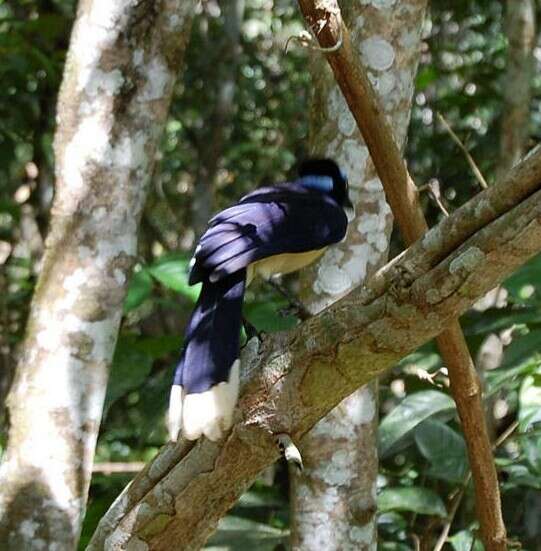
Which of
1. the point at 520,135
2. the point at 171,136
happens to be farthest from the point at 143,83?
the point at 171,136

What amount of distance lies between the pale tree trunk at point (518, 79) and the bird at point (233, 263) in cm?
149

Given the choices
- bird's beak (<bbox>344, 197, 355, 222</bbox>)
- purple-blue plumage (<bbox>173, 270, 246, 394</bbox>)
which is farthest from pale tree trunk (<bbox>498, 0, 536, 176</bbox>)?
purple-blue plumage (<bbox>173, 270, 246, 394</bbox>)

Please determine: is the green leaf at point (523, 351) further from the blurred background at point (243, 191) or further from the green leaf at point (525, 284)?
the green leaf at point (525, 284)

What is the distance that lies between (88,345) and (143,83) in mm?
786

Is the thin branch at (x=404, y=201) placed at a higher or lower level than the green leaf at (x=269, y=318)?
lower

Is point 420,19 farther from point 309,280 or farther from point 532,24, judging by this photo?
point 532,24

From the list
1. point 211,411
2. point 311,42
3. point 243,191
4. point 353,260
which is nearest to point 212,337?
point 211,411

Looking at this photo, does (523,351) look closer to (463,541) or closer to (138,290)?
(463,541)

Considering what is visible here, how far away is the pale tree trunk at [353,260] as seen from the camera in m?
2.73

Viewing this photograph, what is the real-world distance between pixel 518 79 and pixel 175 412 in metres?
2.79

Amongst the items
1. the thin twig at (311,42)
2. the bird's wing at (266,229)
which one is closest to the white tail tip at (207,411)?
the bird's wing at (266,229)

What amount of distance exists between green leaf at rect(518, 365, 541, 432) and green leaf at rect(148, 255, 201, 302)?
1.03m

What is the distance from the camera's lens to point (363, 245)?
2861 millimetres

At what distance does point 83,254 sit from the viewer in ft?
9.55
